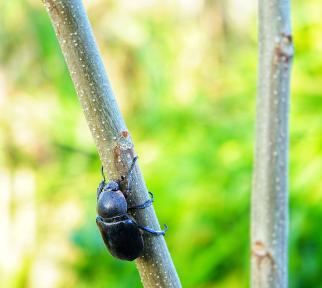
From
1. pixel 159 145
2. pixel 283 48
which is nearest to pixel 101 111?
pixel 283 48

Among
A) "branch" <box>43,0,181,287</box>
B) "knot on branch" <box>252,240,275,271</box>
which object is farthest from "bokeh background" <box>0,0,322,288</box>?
"branch" <box>43,0,181,287</box>

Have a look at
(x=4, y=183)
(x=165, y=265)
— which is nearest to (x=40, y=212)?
(x=4, y=183)

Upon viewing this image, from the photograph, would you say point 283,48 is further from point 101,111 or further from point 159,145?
point 159,145

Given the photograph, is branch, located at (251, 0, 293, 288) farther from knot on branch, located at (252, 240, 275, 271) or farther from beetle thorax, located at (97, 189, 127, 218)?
beetle thorax, located at (97, 189, 127, 218)

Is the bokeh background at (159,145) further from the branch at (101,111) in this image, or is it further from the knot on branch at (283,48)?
the branch at (101,111)

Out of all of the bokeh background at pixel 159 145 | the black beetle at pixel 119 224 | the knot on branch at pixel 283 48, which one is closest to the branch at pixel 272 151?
the knot on branch at pixel 283 48

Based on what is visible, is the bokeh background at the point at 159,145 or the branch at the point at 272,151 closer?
the branch at the point at 272,151
